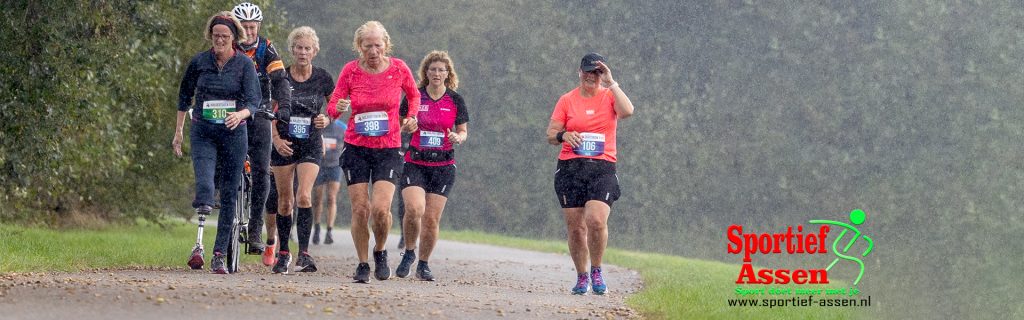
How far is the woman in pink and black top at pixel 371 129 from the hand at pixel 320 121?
710 mm

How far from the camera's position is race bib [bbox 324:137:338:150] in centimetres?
1988

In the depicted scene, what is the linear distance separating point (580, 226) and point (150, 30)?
269 inches

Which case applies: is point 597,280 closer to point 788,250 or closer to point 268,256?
point 788,250

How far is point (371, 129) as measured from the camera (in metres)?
11.9

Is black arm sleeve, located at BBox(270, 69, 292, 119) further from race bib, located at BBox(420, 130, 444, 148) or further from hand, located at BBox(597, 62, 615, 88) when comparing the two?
hand, located at BBox(597, 62, 615, 88)

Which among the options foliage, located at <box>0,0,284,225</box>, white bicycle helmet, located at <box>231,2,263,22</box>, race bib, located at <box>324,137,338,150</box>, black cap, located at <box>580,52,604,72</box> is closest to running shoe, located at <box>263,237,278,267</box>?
white bicycle helmet, located at <box>231,2,263,22</box>

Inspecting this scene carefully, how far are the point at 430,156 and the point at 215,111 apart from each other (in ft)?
6.52

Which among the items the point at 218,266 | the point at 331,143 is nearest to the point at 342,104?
the point at 218,266

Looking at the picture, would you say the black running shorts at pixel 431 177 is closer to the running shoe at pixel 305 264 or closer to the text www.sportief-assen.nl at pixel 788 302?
the running shoe at pixel 305 264

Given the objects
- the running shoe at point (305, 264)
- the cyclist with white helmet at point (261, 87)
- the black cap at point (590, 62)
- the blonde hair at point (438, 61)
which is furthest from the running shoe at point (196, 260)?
the black cap at point (590, 62)

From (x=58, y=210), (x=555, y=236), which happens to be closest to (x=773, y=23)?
(x=555, y=236)

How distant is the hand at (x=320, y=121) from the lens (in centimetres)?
1295

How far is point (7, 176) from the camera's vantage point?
616 inches

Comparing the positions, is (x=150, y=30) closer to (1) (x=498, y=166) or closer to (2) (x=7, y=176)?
(2) (x=7, y=176)
